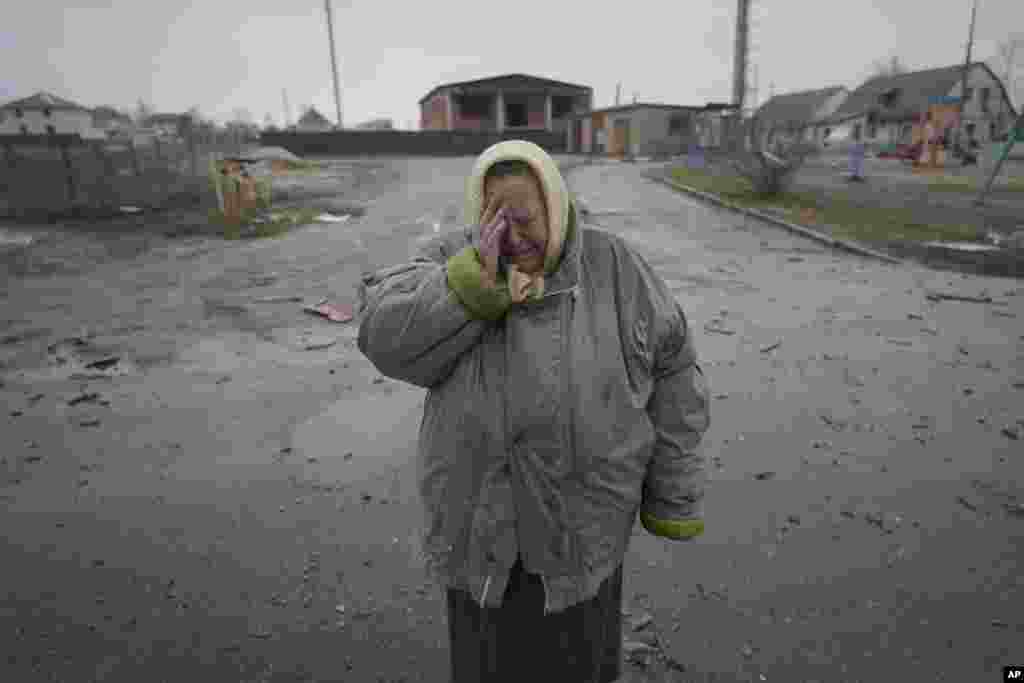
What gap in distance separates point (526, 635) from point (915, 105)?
64604mm

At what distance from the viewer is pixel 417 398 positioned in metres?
4.78

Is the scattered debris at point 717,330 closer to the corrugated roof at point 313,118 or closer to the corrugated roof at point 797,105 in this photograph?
the corrugated roof at point 797,105

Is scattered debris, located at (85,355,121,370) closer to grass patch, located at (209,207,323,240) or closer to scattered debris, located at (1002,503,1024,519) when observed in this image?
scattered debris, located at (1002,503,1024,519)

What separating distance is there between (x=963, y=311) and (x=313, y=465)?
266 inches

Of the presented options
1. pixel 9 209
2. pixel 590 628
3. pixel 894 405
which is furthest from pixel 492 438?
pixel 9 209

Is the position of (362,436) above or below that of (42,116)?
below

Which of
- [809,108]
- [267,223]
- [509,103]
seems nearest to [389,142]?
[509,103]

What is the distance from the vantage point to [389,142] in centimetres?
4397

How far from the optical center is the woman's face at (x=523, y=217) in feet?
4.73

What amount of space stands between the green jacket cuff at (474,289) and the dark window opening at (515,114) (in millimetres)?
52400

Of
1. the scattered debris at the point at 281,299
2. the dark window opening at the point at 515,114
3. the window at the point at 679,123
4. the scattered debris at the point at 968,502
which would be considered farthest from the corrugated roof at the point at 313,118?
the scattered debris at the point at 968,502

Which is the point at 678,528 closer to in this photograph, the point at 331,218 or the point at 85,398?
the point at 85,398

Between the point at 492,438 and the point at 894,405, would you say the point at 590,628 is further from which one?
the point at 894,405

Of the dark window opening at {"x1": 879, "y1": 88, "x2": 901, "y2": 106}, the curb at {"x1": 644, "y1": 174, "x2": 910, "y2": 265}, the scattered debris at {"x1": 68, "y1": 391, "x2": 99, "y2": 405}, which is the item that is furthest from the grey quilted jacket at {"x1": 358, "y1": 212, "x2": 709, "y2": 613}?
the dark window opening at {"x1": 879, "y1": 88, "x2": 901, "y2": 106}
